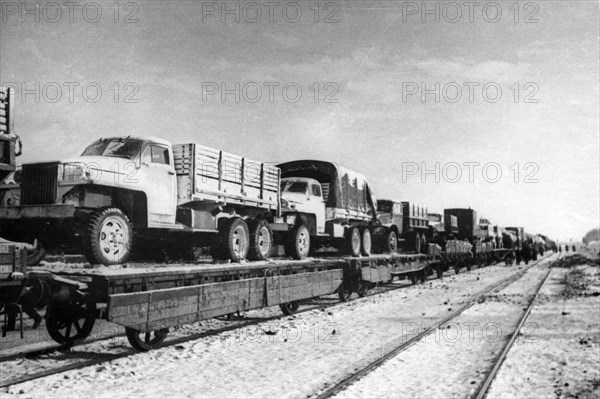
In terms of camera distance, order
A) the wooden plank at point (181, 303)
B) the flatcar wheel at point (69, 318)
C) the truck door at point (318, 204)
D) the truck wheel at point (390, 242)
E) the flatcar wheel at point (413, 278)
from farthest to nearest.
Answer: the flatcar wheel at point (413, 278) → the truck wheel at point (390, 242) → the truck door at point (318, 204) → the flatcar wheel at point (69, 318) → the wooden plank at point (181, 303)

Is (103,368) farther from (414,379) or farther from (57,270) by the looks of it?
(414,379)

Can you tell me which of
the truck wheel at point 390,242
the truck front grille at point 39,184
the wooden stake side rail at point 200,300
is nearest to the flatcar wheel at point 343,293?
the wooden stake side rail at point 200,300

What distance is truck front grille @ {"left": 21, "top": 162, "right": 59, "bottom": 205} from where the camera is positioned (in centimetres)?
732

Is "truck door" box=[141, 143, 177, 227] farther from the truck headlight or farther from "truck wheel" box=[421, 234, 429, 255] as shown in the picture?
"truck wheel" box=[421, 234, 429, 255]

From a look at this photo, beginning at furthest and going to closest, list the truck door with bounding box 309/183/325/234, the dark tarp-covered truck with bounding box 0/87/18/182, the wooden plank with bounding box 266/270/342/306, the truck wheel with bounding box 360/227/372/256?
the truck wheel with bounding box 360/227/372/256, the truck door with bounding box 309/183/325/234, the wooden plank with bounding box 266/270/342/306, the dark tarp-covered truck with bounding box 0/87/18/182

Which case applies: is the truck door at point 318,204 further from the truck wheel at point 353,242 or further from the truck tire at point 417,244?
the truck tire at point 417,244

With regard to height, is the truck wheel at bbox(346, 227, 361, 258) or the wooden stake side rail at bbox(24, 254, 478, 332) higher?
the truck wheel at bbox(346, 227, 361, 258)

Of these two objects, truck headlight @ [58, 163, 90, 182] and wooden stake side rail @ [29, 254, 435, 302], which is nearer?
wooden stake side rail @ [29, 254, 435, 302]

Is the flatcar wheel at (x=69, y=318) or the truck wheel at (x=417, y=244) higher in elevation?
the truck wheel at (x=417, y=244)

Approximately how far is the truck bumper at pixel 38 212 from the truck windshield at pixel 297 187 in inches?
276

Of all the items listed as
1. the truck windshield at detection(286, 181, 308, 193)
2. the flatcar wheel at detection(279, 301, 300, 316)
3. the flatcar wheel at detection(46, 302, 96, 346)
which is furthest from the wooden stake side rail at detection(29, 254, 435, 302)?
the truck windshield at detection(286, 181, 308, 193)

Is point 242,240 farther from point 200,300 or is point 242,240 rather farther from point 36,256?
point 36,256

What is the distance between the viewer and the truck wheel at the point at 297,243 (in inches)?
492

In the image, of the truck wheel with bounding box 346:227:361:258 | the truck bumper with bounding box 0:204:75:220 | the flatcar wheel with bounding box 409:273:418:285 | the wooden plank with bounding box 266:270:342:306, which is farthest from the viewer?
the flatcar wheel with bounding box 409:273:418:285
